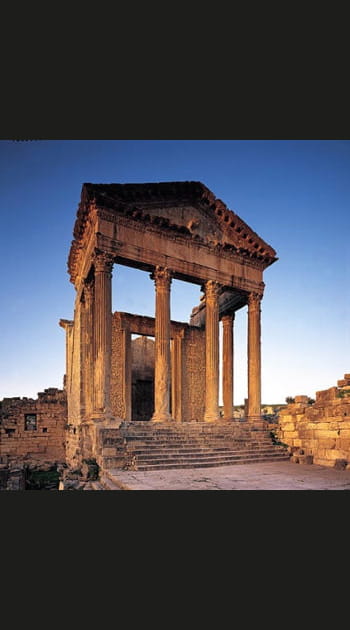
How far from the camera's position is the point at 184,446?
11.4 metres

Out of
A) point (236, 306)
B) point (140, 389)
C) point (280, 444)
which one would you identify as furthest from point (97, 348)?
point (140, 389)

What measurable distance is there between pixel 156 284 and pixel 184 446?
559cm

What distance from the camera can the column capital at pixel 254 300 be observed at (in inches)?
651

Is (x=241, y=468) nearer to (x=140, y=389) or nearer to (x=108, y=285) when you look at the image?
(x=108, y=285)

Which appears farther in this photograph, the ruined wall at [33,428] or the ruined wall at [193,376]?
the ruined wall at [33,428]

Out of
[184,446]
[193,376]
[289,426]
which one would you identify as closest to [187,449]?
→ [184,446]

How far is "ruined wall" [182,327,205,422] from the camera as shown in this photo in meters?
20.1

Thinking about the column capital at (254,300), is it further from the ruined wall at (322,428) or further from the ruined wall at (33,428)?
the ruined wall at (33,428)

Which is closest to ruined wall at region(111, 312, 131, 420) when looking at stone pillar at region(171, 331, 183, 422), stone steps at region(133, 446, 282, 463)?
stone pillar at region(171, 331, 183, 422)

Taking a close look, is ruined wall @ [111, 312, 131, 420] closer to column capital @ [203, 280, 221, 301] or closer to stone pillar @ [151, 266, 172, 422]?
stone pillar @ [151, 266, 172, 422]

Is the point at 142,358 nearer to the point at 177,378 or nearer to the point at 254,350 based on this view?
the point at 177,378

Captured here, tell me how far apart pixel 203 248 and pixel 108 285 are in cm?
434

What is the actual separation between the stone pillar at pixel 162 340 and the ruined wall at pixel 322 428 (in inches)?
162

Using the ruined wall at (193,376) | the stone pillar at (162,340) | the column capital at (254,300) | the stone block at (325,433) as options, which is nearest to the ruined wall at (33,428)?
the ruined wall at (193,376)
